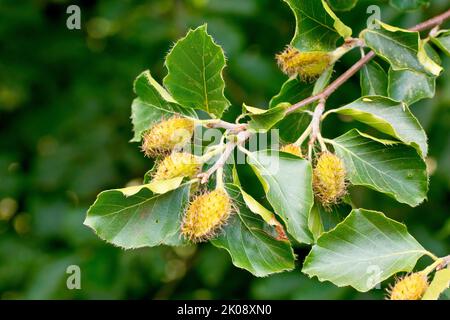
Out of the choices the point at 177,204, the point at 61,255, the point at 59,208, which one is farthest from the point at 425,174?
the point at 59,208

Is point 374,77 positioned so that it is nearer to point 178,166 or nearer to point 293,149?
point 293,149

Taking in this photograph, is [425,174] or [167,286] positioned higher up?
[425,174]

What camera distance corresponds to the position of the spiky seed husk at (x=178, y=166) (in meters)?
1.27

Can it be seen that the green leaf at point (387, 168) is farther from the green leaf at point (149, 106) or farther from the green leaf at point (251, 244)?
the green leaf at point (149, 106)

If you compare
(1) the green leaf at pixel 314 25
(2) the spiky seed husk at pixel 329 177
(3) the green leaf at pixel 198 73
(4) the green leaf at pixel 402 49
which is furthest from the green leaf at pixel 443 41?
(3) the green leaf at pixel 198 73

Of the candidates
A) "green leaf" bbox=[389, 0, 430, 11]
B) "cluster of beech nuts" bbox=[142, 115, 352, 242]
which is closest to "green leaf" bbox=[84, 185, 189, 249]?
"cluster of beech nuts" bbox=[142, 115, 352, 242]

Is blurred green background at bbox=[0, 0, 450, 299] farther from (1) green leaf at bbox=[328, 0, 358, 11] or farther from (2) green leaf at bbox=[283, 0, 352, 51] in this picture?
(2) green leaf at bbox=[283, 0, 352, 51]

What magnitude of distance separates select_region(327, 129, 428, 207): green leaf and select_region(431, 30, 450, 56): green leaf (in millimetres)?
254

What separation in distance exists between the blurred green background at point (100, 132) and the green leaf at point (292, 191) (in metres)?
1.20

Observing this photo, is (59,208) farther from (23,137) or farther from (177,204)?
(177,204)

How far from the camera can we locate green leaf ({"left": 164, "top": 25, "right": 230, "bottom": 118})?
54.8 inches

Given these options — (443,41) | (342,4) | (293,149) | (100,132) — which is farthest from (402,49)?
(100,132)

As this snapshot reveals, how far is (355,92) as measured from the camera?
2.42m

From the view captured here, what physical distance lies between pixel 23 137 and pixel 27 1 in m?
0.57
